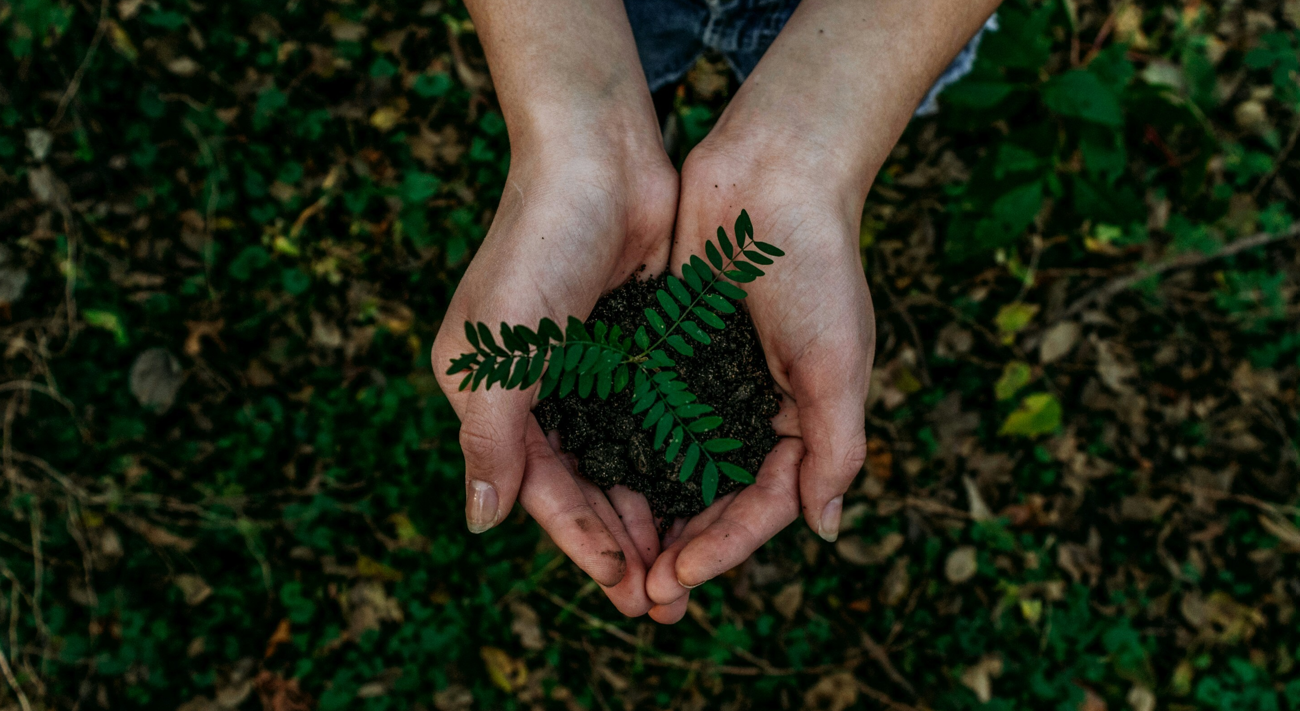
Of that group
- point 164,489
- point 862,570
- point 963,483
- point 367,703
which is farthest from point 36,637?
point 963,483

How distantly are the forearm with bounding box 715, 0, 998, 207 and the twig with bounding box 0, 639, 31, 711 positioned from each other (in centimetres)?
401

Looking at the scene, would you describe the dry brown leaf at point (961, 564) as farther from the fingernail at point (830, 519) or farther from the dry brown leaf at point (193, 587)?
the dry brown leaf at point (193, 587)

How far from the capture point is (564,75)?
103 inches

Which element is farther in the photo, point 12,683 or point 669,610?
point 12,683

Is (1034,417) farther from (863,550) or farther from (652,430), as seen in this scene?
(652,430)

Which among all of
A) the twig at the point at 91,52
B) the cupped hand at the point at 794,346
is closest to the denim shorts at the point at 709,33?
the cupped hand at the point at 794,346

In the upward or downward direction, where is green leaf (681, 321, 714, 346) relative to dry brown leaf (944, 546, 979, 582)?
upward

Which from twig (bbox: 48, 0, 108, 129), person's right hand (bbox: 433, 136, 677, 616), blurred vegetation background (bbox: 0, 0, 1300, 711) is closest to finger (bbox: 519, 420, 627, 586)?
person's right hand (bbox: 433, 136, 677, 616)

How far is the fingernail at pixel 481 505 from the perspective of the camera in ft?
7.83

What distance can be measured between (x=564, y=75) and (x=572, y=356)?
117 centimetres

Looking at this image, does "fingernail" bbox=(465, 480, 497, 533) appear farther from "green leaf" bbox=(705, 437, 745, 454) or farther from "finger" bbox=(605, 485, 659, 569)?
"green leaf" bbox=(705, 437, 745, 454)

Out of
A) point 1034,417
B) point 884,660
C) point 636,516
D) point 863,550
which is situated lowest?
point 884,660

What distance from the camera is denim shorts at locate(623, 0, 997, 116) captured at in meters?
2.99

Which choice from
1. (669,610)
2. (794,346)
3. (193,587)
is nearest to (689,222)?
(794,346)
